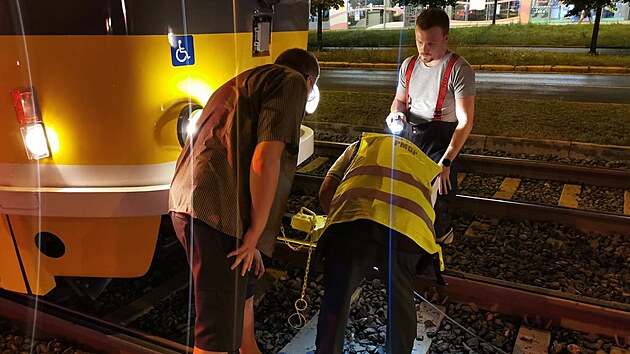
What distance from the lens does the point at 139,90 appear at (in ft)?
8.82

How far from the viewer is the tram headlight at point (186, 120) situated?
2887mm

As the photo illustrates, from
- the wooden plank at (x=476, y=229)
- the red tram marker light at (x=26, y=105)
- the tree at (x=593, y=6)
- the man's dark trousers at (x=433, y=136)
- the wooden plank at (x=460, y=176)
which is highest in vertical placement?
the tree at (x=593, y=6)

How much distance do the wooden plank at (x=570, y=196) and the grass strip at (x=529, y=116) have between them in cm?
181

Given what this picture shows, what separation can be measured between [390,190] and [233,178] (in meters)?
0.66

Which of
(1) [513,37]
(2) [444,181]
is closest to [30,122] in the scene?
(2) [444,181]

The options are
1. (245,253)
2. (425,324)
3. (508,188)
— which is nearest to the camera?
(245,253)

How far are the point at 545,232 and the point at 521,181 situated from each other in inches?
51.6

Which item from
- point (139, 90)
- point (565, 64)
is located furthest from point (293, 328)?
point (565, 64)

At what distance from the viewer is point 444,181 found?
378cm

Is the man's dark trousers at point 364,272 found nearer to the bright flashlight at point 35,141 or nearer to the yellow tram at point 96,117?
the yellow tram at point 96,117

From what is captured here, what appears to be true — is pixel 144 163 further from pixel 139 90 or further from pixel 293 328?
pixel 293 328

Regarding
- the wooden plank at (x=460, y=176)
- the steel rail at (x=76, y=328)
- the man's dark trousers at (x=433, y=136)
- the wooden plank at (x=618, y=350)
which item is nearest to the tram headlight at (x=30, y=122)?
the steel rail at (x=76, y=328)

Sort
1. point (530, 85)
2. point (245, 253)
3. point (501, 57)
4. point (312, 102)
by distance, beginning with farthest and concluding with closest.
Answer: point (501, 57), point (530, 85), point (312, 102), point (245, 253)

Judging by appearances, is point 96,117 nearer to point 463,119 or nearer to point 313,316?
point 313,316
